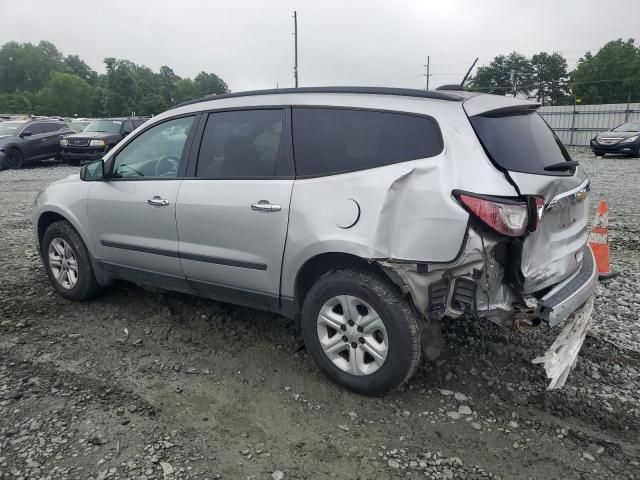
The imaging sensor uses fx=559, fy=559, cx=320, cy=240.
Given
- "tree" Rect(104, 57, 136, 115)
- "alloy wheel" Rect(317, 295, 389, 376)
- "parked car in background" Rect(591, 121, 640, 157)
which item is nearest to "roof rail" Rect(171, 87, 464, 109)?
"alloy wheel" Rect(317, 295, 389, 376)

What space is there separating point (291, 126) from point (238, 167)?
0.48m

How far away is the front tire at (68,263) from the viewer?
4.89 meters

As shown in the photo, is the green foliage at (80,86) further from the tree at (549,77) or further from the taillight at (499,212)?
the taillight at (499,212)

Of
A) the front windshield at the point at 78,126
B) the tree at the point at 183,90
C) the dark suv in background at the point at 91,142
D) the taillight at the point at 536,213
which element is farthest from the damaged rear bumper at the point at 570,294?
the tree at the point at 183,90

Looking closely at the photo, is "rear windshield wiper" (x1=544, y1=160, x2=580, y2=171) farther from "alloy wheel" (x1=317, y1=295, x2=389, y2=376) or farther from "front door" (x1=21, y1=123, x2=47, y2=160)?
"front door" (x1=21, y1=123, x2=47, y2=160)

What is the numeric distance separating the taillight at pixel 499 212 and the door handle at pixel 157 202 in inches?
86.7

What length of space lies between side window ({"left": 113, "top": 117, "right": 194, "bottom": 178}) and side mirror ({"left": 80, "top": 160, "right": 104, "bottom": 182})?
4.9 inches

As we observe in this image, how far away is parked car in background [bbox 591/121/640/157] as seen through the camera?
65.5ft

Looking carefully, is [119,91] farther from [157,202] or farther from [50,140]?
[157,202]

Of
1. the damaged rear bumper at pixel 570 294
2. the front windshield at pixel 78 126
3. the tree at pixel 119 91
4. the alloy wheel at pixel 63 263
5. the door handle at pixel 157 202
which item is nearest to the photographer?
the damaged rear bumper at pixel 570 294

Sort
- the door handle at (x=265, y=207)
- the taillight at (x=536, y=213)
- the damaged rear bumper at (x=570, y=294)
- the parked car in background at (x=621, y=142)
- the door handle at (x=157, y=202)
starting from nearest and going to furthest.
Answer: the taillight at (x=536, y=213)
the damaged rear bumper at (x=570, y=294)
the door handle at (x=265, y=207)
the door handle at (x=157, y=202)
the parked car in background at (x=621, y=142)

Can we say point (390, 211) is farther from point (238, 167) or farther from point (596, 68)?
point (596, 68)

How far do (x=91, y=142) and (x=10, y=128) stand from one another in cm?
288

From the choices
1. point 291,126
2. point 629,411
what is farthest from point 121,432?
point 629,411
